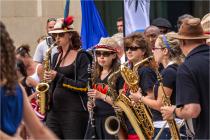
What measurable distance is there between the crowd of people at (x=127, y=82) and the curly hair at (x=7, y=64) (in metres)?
1.26

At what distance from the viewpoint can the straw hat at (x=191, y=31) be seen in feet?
20.2

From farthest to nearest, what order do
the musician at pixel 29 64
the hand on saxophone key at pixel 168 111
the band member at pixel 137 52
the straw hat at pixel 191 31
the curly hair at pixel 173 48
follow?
1. the musician at pixel 29 64
2. the band member at pixel 137 52
3. the curly hair at pixel 173 48
4. the hand on saxophone key at pixel 168 111
5. the straw hat at pixel 191 31

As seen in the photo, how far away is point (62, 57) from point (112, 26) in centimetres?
643

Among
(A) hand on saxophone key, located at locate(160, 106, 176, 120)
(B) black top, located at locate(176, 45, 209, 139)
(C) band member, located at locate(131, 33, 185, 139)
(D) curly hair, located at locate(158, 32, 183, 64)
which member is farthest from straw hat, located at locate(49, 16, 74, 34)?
(B) black top, located at locate(176, 45, 209, 139)

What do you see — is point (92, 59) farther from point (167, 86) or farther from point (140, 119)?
point (167, 86)

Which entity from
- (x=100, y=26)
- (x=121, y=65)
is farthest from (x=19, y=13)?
(x=121, y=65)

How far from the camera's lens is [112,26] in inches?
594

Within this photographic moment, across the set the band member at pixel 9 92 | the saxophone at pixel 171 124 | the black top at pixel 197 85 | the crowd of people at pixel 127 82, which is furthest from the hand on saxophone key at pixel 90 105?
the band member at pixel 9 92

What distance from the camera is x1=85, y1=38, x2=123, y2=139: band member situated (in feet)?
26.9

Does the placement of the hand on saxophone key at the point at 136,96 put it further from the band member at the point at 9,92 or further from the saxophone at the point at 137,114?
the band member at the point at 9,92

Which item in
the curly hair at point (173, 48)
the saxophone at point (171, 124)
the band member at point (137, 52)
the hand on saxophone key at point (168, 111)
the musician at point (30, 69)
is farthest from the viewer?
the musician at point (30, 69)

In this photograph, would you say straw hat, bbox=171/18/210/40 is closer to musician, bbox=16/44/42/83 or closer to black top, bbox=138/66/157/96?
black top, bbox=138/66/157/96

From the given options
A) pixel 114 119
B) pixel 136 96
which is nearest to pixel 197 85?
pixel 136 96

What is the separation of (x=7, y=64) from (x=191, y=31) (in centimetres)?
212
